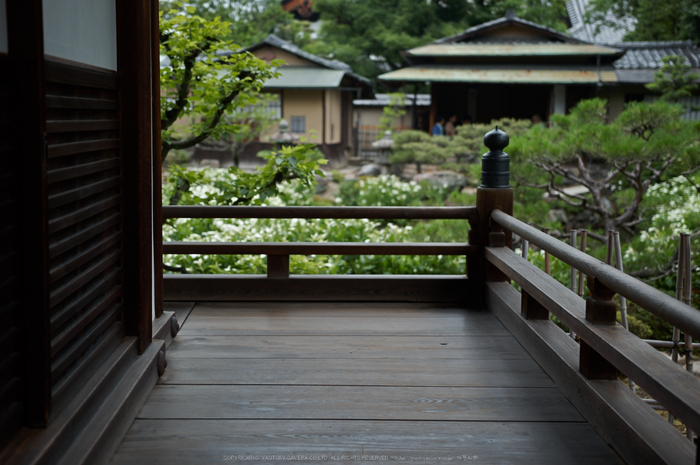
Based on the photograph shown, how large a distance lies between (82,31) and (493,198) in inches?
97.3

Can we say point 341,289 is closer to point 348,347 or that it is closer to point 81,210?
point 348,347

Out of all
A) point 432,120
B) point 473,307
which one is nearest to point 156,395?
point 473,307

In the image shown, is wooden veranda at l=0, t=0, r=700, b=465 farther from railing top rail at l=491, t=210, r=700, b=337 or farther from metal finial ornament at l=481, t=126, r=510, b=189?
metal finial ornament at l=481, t=126, r=510, b=189

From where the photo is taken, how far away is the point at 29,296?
1.63 m

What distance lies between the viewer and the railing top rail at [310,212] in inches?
149

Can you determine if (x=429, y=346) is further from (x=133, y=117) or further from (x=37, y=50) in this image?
(x=37, y=50)

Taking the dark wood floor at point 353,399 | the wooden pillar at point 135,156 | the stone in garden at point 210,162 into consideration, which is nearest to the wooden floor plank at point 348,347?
the dark wood floor at point 353,399

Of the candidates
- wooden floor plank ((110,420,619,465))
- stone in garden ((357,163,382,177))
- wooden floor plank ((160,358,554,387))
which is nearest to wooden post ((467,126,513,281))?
wooden floor plank ((160,358,554,387))

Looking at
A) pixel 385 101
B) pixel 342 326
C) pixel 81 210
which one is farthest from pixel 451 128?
pixel 81 210

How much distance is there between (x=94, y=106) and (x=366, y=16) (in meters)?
19.4

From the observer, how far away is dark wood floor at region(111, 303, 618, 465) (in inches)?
81.8

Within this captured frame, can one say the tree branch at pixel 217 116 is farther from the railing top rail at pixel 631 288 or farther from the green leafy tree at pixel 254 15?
the green leafy tree at pixel 254 15

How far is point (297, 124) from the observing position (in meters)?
19.4

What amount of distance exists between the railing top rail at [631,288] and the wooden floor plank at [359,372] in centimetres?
53
